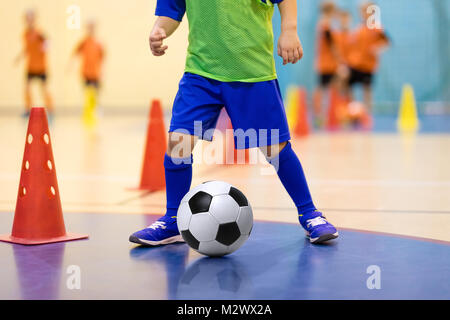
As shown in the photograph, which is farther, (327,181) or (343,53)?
(343,53)

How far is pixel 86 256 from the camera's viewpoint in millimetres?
3199

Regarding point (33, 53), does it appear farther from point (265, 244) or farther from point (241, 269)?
point (241, 269)

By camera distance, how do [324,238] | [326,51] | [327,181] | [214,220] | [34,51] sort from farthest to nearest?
[34,51], [326,51], [327,181], [324,238], [214,220]

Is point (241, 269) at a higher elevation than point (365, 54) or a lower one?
lower

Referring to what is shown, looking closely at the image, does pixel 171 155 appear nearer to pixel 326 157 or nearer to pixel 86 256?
pixel 86 256

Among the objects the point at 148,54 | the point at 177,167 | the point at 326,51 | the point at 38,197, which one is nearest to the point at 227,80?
the point at 177,167

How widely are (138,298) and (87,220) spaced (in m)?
1.67

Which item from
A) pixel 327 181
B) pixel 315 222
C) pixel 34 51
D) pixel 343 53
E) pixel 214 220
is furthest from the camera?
pixel 34 51

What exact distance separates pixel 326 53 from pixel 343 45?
561 millimetres

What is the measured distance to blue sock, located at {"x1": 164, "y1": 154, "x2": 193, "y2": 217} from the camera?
3.47 metres

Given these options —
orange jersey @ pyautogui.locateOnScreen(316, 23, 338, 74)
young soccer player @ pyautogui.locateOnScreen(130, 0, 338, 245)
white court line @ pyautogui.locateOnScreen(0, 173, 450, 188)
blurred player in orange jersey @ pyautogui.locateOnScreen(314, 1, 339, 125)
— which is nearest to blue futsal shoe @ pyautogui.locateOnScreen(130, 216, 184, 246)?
young soccer player @ pyautogui.locateOnScreen(130, 0, 338, 245)

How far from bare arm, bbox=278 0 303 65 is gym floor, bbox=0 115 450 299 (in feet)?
3.00

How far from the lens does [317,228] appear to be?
137 inches

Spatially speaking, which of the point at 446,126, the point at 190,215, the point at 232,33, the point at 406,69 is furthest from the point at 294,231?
the point at 406,69
